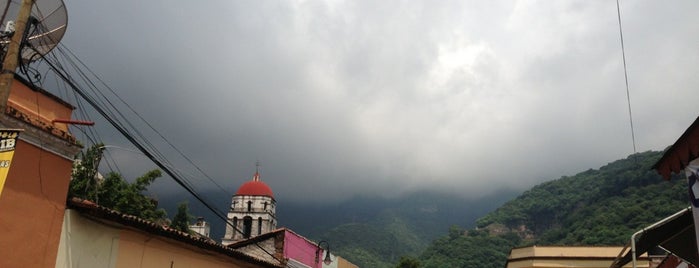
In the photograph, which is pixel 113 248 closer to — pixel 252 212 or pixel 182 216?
pixel 182 216

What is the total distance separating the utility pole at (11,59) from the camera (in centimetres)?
636

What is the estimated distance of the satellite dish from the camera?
8.52m

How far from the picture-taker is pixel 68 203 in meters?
9.55

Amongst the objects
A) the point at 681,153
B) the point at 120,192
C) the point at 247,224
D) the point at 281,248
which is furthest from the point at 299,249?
the point at 247,224

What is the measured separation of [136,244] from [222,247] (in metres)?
3.24

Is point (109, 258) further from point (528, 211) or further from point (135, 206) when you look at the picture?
point (528, 211)

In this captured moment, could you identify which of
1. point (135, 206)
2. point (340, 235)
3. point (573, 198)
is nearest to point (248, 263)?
point (135, 206)

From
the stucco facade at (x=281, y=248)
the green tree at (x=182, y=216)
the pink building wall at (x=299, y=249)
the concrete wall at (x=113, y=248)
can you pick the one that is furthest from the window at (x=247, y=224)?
the concrete wall at (x=113, y=248)

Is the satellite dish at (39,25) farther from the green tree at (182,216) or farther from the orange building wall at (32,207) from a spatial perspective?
the green tree at (182,216)

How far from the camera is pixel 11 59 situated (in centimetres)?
653

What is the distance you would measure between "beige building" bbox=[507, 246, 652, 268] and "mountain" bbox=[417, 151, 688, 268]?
1254 centimetres

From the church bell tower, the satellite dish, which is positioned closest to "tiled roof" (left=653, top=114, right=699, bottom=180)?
the satellite dish

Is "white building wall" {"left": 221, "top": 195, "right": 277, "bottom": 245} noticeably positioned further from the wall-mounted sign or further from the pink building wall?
the wall-mounted sign

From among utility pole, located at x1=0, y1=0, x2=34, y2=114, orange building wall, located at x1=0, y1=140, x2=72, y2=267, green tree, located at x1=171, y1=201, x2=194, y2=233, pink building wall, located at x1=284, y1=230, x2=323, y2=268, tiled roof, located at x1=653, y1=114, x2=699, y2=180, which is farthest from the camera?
green tree, located at x1=171, y1=201, x2=194, y2=233
